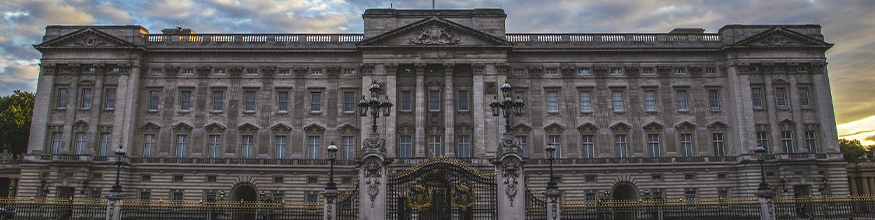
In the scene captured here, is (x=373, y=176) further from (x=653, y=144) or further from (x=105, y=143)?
(x=105, y=143)

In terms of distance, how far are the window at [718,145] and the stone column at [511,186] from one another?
27019 mm

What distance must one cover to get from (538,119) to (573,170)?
14.9 feet

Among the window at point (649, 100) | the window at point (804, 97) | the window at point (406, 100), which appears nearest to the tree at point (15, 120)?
the window at point (406, 100)

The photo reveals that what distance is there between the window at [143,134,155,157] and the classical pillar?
72.1 ft

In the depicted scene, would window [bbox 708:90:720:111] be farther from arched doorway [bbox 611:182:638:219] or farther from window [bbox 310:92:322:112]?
window [bbox 310:92:322:112]

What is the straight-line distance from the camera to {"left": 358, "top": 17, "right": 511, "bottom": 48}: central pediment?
4462 cm

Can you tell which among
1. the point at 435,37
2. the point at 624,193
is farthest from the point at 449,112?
the point at 624,193

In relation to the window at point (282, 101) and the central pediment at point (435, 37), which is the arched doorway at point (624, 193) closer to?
the central pediment at point (435, 37)

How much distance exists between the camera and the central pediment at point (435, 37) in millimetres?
44625

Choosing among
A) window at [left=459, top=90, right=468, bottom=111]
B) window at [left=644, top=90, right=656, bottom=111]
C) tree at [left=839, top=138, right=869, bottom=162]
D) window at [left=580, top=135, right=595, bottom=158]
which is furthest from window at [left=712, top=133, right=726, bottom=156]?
tree at [left=839, top=138, right=869, bottom=162]

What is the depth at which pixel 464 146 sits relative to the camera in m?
44.6

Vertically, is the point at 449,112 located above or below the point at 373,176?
above

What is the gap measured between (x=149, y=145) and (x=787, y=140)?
156 feet

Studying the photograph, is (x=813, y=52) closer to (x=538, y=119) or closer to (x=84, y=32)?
(x=538, y=119)
